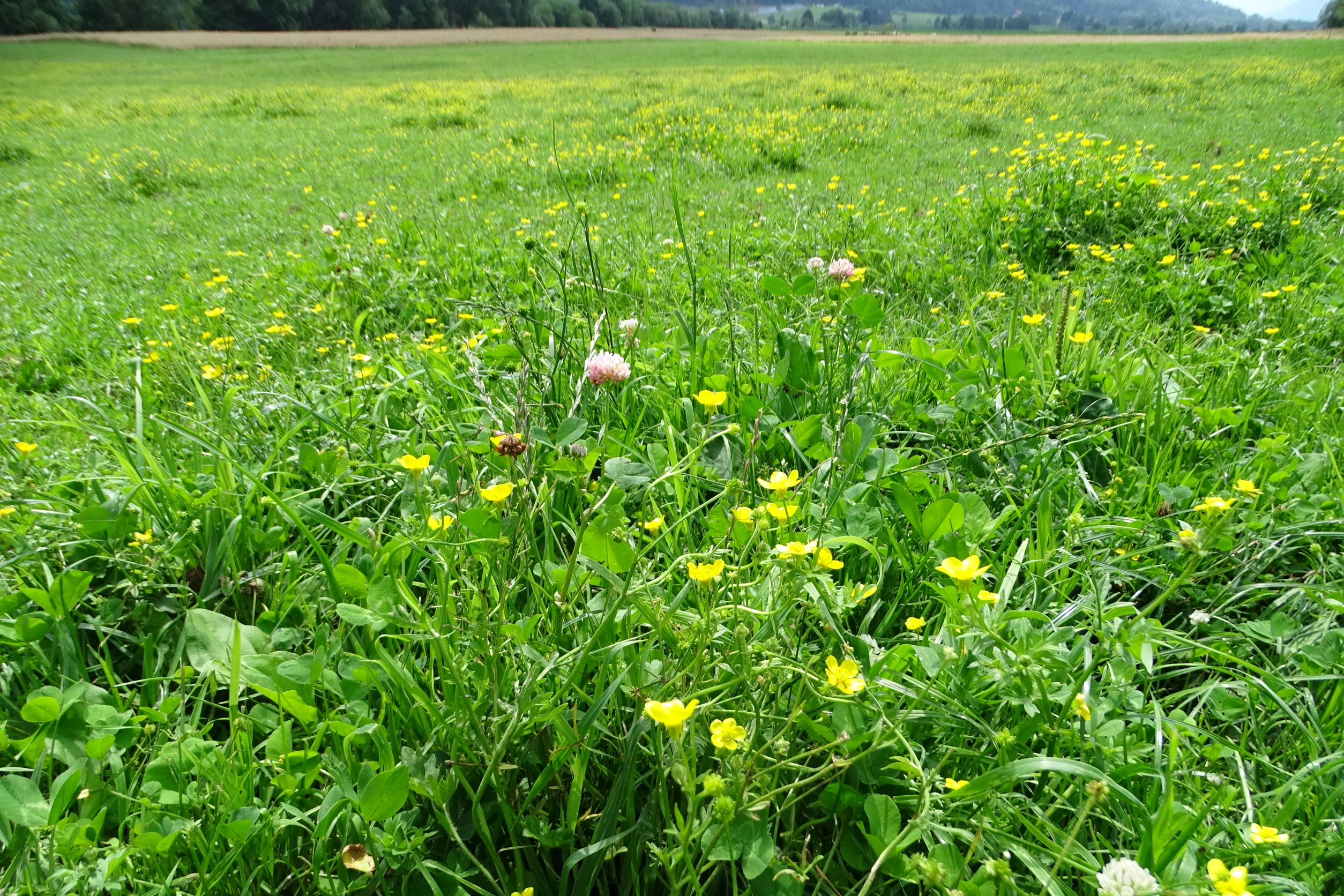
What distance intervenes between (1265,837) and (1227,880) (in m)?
0.22

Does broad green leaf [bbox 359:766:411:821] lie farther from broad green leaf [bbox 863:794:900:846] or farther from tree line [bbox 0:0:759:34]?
tree line [bbox 0:0:759:34]

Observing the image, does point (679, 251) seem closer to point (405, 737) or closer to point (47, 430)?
point (47, 430)

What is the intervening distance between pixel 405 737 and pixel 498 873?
0.29 m

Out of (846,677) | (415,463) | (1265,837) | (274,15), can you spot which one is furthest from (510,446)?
(274,15)

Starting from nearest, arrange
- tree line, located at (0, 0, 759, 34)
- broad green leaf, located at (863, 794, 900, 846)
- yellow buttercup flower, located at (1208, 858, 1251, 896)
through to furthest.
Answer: yellow buttercup flower, located at (1208, 858, 1251, 896), broad green leaf, located at (863, 794, 900, 846), tree line, located at (0, 0, 759, 34)

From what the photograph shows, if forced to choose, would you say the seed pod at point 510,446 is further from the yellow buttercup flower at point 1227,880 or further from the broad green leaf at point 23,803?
the yellow buttercup flower at point 1227,880

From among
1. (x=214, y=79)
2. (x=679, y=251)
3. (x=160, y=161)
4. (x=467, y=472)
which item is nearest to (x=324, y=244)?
(x=679, y=251)

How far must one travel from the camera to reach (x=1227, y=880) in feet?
2.55

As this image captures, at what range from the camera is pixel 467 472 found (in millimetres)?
1751

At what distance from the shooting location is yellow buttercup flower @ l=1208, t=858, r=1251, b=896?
0.76 metres

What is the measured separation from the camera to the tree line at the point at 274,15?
44938 millimetres

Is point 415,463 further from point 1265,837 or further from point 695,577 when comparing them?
point 1265,837

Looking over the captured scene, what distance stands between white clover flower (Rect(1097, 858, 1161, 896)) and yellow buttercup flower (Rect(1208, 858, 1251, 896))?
0.19 ft

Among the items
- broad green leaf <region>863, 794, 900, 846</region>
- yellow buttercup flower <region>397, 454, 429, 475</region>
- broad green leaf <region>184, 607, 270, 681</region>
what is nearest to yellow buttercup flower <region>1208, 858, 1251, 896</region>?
broad green leaf <region>863, 794, 900, 846</region>
